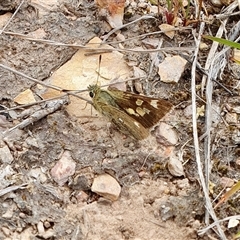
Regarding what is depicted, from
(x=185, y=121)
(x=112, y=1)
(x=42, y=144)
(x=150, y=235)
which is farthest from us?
(x=112, y=1)

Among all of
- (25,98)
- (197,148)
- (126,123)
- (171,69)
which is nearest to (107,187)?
(126,123)

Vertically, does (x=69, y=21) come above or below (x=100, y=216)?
→ above

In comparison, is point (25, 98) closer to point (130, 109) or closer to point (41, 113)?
point (41, 113)

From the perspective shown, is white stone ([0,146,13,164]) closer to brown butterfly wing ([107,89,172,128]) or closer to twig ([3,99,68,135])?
twig ([3,99,68,135])

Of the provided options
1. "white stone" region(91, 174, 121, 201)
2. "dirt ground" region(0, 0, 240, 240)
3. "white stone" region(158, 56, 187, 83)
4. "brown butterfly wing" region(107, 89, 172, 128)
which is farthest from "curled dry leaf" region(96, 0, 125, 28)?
"white stone" region(91, 174, 121, 201)

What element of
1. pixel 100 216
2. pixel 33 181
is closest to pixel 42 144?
pixel 33 181

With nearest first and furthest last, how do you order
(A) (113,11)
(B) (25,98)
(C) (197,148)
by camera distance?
1. (C) (197,148)
2. (B) (25,98)
3. (A) (113,11)

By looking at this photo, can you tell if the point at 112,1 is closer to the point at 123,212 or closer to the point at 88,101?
the point at 88,101

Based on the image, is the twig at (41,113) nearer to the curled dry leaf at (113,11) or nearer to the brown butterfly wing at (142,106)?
the brown butterfly wing at (142,106)
